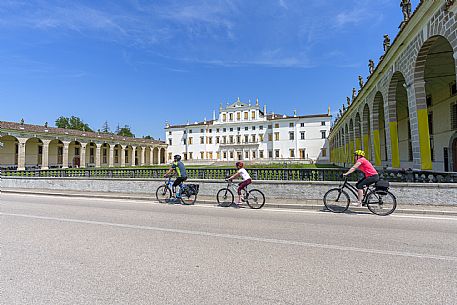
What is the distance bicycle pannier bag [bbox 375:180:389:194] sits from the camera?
7074 millimetres

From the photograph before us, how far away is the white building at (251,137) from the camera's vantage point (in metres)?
65.8

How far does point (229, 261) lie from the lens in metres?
3.76

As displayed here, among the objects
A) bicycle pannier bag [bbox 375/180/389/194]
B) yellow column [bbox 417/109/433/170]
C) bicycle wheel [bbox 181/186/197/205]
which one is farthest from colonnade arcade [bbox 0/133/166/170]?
yellow column [bbox 417/109/433/170]

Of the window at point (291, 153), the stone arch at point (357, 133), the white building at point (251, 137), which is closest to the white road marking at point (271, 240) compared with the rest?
the stone arch at point (357, 133)

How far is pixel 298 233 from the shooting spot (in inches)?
208

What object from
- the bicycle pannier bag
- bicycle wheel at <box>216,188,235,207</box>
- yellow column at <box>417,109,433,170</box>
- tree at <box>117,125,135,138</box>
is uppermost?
tree at <box>117,125,135,138</box>

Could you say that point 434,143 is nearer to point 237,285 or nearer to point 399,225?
point 399,225

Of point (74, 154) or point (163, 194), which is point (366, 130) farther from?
point (74, 154)

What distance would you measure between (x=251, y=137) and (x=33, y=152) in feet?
176

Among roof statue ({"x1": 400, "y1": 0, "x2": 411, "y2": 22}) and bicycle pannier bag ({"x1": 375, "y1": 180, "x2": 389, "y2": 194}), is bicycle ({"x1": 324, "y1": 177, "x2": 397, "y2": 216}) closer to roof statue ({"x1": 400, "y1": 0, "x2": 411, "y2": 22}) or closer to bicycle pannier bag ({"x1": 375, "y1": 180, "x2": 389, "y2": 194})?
bicycle pannier bag ({"x1": 375, "y1": 180, "x2": 389, "y2": 194})

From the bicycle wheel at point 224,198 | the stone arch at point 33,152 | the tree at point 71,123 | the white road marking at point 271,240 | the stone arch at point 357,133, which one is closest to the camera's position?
the white road marking at point 271,240

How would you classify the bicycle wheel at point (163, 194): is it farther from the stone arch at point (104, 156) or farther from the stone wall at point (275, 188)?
the stone arch at point (104, 156)

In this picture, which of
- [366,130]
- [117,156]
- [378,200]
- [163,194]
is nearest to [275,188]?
[378,200]

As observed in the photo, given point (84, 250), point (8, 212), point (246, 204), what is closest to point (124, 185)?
point (8, 212)
